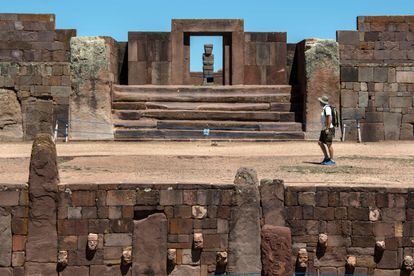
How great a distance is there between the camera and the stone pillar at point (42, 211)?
8844 mm

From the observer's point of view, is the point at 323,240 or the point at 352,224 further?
the point at 352,224

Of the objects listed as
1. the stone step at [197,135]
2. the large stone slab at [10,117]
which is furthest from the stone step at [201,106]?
the large stone slab at [10,117]

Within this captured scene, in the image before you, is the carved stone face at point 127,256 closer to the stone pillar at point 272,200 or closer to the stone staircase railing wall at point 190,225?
the stone staircase railing wall at point 190,225

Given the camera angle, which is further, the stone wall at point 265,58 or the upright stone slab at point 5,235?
the stone wall at point 265,58

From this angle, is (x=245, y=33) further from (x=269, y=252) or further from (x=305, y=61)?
(x=269, y=252)

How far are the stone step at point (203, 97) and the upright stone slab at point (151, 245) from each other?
8.77m

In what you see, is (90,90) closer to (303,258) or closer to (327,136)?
(327,136)

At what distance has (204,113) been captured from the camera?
1702 centimetres

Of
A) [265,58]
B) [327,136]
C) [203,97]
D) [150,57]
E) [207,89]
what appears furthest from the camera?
[265,58]

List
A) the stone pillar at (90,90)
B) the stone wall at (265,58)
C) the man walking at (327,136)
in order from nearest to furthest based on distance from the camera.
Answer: the man walking at (327,136), the stone pillar at (90,90), the stone wall at (265,58)

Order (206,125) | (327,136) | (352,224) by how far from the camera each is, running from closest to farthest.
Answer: (352,224), (327,136), (206,125)

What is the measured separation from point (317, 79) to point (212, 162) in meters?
5.89

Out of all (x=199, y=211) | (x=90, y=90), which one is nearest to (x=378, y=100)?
(x=90, y=90)

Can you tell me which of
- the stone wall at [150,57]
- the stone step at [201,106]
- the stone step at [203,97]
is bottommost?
the stone step at [201,106]
